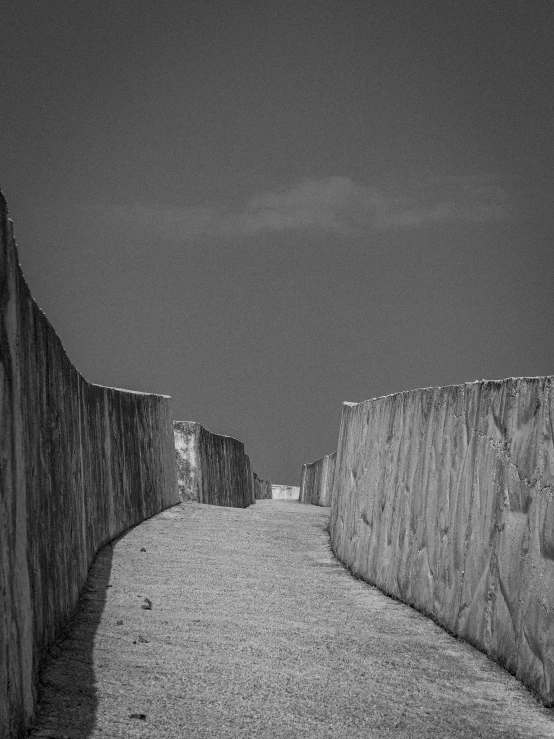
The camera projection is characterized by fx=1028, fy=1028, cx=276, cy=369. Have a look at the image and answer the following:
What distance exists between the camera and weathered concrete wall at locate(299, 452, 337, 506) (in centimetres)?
2305

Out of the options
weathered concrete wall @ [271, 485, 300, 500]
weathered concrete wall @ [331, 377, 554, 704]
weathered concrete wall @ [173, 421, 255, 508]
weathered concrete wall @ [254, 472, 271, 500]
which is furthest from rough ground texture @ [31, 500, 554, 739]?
weathered concrete wall @ [271, 485, 300, 500]

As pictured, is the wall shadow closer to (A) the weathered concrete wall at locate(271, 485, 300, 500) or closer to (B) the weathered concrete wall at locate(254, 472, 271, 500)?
(B) the weathered concrete wall at locate(254, 472, 271, 500)

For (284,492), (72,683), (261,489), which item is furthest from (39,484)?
(284,492)

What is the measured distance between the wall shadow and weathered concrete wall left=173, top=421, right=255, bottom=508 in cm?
956

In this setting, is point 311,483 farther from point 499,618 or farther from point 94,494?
point 499,618

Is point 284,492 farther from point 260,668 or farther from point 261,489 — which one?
point 260,668

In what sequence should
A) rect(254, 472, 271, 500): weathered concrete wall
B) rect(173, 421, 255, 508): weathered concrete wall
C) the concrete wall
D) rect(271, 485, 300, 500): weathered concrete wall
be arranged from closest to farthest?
the concrete wall → rect(173, 421, 255, 508): weathered concrete wall → rect(254, 472, 271, 500): weathered concrete wall → rect(271, 485, 300, 500): weathered concrete wall

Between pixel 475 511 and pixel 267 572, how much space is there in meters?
2.95

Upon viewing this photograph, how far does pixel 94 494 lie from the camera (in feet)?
25.4

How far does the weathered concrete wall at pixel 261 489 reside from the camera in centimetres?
3400

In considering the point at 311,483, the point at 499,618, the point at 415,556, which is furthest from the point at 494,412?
the point at 311,483

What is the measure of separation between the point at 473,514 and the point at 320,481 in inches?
793

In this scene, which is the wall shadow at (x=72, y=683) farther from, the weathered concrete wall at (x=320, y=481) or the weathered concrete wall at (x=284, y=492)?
the weathered concrete wall at (x=284, y=492)

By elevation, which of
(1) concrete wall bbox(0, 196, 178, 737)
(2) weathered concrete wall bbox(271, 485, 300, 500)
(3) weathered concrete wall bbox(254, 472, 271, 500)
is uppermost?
(1) concrete wall bbox(0, 196, 178, 737)
